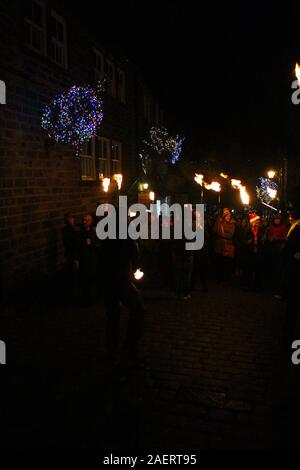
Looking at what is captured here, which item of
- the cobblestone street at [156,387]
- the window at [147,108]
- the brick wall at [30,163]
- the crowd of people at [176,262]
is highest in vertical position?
the window at [147,108]

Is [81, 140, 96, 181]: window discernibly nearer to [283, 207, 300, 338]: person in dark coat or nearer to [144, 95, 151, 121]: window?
[283, 207, 300, 338]: person in dark coat

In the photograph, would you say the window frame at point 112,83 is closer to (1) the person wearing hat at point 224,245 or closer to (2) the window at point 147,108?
(2) the window at point 147,108

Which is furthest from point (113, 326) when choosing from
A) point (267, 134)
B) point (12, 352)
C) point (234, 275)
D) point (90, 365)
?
point (267, 134)

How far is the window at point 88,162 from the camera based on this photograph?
12.8 meters

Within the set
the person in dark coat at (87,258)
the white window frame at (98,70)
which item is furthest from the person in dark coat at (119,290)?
the white window frame at (98,70)

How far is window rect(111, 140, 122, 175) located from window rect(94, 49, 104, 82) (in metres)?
2.41

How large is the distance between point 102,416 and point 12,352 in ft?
7.16

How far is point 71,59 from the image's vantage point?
37.4ft

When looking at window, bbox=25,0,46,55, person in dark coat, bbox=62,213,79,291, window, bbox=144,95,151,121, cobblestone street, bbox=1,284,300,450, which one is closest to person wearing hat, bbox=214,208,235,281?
cobblestone street, bbox=1,284,300,450

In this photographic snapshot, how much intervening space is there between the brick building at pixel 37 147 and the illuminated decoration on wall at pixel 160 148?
7.50 meters

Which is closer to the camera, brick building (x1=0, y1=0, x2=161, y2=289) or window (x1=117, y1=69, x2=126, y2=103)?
brick building (x1=0, y1=0, x2=161, y2=289)

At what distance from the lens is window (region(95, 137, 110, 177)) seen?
14.2 m
